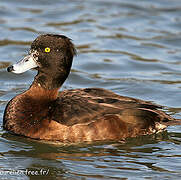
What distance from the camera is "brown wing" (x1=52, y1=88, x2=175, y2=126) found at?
6859 mm

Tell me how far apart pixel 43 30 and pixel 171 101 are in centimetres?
475

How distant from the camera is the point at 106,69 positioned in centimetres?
1055

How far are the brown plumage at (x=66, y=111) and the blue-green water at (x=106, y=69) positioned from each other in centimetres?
15

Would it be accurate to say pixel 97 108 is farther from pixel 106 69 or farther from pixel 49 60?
pixel 106 69

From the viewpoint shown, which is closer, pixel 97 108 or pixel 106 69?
pixel 97 108

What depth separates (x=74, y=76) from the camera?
1012 centimetres

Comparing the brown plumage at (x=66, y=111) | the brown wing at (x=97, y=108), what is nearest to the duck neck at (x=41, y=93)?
the brown plumage at (x=66, y=111)

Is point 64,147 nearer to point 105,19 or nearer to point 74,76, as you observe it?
point 74,76

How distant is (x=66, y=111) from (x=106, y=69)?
3785 mm

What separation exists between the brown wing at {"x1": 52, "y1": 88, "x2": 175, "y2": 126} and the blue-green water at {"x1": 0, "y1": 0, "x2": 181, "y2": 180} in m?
0.33

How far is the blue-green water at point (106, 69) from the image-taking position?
6266 millimetres

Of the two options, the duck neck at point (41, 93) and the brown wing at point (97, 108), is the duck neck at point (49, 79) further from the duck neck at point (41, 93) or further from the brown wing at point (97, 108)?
the brown wing at point (97, 108)

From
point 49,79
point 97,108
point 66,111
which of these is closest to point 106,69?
point 49,79

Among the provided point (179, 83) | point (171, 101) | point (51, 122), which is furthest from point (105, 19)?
point (51, 122)
